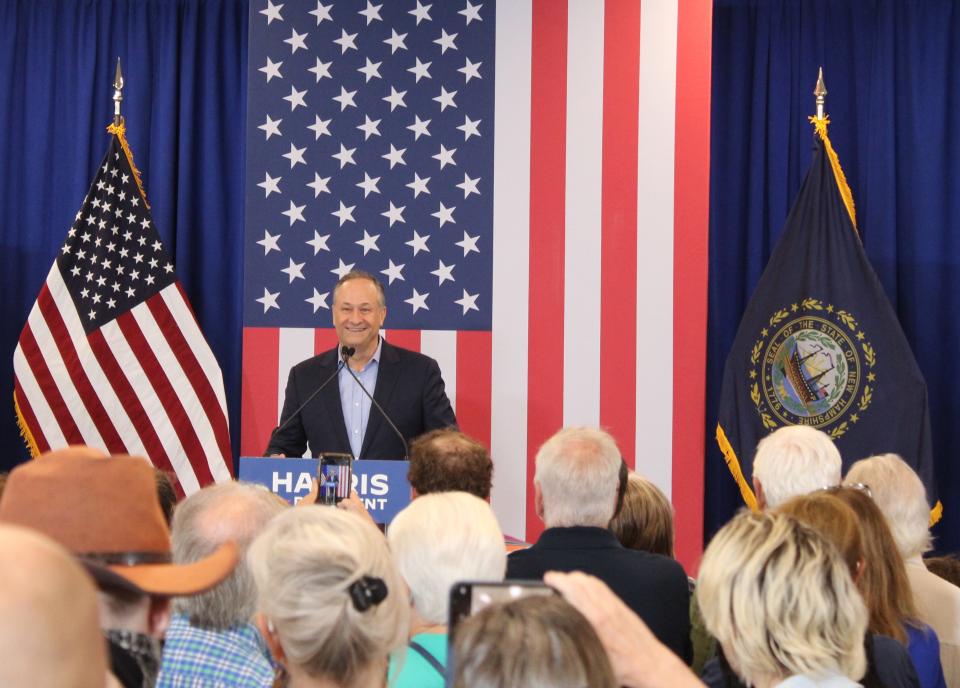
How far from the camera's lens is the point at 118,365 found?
549 centimetres

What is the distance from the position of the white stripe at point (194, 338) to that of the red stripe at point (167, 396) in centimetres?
17

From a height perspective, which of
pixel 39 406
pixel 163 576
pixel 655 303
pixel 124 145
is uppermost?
pixel 124 145

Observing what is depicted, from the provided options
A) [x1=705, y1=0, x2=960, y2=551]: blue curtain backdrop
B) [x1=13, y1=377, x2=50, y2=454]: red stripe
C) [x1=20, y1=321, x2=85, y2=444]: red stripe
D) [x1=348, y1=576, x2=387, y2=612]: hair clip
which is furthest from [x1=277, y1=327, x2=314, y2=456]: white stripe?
[x1=348, y1=576, x2=387, y2=612]: hair clip

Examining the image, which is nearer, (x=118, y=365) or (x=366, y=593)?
(x=366, y=593)

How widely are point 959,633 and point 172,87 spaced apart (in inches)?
192

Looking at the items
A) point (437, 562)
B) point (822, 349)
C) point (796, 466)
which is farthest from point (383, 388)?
point (437, 562)

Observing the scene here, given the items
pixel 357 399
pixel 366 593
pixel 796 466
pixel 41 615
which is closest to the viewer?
pixel 41 615

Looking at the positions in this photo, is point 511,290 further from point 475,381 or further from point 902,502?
point 902,502

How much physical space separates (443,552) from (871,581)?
2.79 feet

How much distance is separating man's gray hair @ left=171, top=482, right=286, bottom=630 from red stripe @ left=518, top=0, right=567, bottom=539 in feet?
10.6

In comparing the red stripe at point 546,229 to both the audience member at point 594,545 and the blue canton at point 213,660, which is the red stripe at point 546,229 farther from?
the blue canton at point 213,660

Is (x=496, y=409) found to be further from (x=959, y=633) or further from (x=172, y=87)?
(x=959, y=633)

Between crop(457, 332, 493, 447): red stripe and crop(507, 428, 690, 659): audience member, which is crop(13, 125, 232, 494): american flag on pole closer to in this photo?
crop(457, 332, 493, 447): red stripe

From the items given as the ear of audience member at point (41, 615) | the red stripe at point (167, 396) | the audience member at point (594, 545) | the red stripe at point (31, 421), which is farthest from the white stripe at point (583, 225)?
the ear of audience member at point (41, 615)
